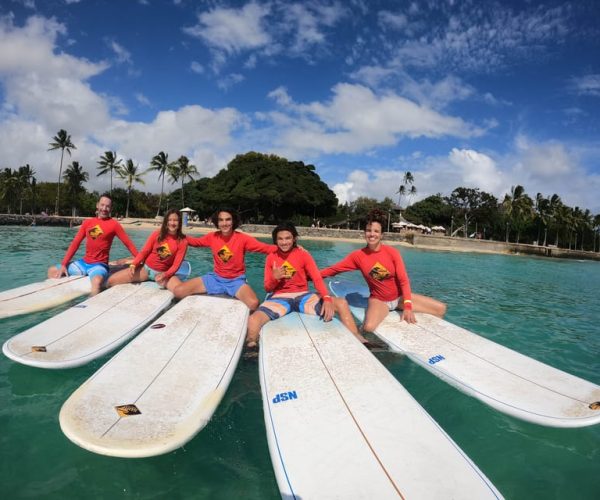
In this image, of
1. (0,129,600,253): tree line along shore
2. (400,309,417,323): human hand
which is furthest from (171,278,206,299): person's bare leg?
(0,129,600,253): tree line along shore

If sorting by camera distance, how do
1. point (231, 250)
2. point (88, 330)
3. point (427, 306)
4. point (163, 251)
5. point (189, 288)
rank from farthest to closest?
point (163, 251) < point (189, 288) < point (231, 250) < point (427, 306) < point (88, 330)

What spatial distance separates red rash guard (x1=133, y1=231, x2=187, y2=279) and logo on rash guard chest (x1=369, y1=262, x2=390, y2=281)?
327 centimetres

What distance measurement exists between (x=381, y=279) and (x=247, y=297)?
204 centimetres

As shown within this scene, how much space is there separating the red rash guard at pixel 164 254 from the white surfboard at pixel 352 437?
10.9 ft

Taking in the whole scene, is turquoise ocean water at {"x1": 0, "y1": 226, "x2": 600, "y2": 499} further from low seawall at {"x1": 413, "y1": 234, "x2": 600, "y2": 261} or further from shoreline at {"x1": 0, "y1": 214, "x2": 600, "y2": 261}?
low seawall at {"x1": 413, "y1": 234, "x2": 600, "y2": 261}

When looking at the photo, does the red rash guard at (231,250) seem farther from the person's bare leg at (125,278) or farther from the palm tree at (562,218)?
the palm tree at (562,218)

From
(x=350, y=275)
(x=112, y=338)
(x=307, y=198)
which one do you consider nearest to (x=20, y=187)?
(x=307, y=198)

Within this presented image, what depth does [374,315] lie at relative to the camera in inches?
201

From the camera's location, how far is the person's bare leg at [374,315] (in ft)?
16.4

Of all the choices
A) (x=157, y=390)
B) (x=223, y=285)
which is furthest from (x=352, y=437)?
(x=223, y=285)

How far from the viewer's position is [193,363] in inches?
135

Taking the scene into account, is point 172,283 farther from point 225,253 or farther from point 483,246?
point 483,246

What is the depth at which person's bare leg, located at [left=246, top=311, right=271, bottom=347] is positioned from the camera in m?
4.57

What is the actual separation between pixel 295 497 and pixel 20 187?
67.6 metres
